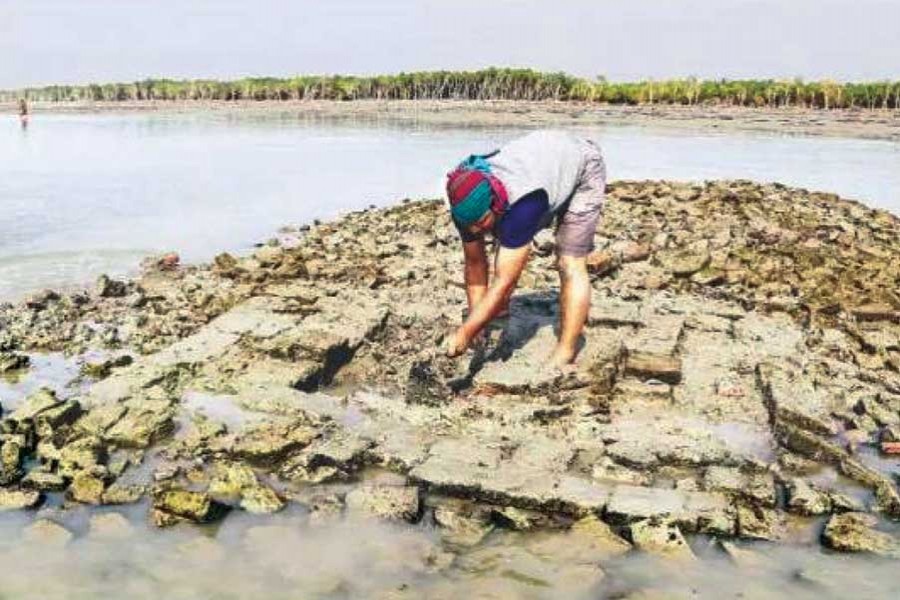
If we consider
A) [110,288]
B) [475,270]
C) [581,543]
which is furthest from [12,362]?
[581,543]

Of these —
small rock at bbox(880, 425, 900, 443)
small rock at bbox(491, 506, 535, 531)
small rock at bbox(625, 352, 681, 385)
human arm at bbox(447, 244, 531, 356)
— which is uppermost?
human arm at bbox(447, 244, 531, 356)

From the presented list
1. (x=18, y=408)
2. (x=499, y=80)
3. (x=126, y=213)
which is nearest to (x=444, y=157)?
(x=126, y=213)

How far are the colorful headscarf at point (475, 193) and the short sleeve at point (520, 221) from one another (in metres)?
0.08

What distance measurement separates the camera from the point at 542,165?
188 inches

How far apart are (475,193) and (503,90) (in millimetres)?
70408

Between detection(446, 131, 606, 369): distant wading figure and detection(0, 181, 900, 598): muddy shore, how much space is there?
434 mm

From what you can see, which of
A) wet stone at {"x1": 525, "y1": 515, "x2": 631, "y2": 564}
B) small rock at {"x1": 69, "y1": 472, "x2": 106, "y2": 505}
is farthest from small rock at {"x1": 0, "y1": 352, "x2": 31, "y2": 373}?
wet stone at {"x1": 525, "y1": 515, "x2": 631, "y2": 564}

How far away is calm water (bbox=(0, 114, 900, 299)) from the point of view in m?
10.9

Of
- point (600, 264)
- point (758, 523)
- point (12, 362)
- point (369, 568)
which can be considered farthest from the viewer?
point (600, 264)

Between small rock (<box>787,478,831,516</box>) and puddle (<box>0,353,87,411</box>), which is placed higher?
small rock (<box>787,478,831,516</box>)

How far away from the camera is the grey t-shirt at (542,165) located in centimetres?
471

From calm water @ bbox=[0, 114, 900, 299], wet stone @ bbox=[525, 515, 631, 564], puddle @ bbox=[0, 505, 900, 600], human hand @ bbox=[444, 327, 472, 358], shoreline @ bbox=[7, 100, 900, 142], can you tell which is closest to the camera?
puddle @ bbox=[0, 505, 900, 600]

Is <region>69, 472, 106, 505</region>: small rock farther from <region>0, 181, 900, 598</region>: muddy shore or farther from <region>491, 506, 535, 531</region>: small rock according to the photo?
<region>491, 506, 535, 531</region>: small rock

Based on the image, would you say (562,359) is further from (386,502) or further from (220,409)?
(220,409)
